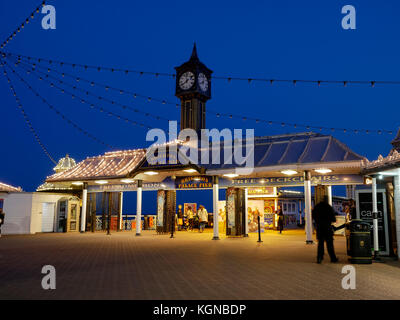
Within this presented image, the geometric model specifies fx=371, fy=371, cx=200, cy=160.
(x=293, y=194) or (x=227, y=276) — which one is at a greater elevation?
(x=293, y=194)

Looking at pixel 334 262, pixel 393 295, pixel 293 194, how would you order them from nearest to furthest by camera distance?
pixel 393 295
pixel 334 262
pixel 293 194

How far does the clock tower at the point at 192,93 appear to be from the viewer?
3025 centimetres

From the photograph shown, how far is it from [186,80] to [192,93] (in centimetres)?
157

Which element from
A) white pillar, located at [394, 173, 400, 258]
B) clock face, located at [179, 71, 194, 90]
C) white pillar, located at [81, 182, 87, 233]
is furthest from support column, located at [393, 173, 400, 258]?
clock face, located at [179, 71, 194, 90]

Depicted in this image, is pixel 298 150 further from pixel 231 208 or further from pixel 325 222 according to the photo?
pixel 325 222

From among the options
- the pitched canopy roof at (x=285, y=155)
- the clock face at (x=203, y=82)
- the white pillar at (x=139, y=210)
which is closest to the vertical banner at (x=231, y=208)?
the pitched canopy roof at (x=285, y=155)

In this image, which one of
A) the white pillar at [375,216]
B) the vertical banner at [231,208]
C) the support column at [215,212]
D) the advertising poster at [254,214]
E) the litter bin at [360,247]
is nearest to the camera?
the litter bin at [360,247]

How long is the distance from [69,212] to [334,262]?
68.9 feet

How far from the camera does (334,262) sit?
9867 mm

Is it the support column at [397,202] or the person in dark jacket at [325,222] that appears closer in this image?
the person in dark jacket at [325,222]

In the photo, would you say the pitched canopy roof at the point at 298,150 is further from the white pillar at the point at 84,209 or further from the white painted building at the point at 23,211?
the white painted building at the point at 23,211

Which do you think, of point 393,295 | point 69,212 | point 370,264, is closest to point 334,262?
point 370,264

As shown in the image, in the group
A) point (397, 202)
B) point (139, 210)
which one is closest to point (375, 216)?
point (397, 202)
